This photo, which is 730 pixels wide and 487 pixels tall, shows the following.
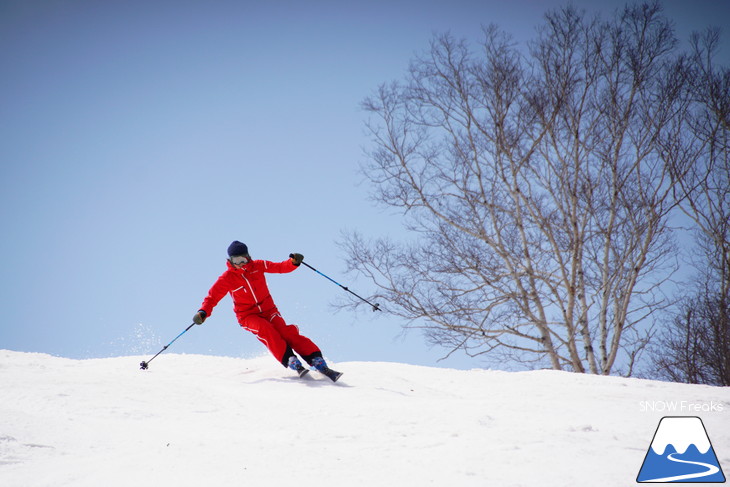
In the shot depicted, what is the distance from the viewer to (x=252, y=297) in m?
5.54

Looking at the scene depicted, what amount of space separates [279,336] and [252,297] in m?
0.57

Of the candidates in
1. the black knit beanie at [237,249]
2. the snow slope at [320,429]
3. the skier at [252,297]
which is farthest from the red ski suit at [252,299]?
the snow slope at [320,429]

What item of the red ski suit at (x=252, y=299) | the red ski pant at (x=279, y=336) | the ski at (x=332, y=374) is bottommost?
the ski at (x=332, y=374)

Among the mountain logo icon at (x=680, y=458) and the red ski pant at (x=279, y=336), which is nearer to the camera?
the mountain logo icon at (x=680, y=458)

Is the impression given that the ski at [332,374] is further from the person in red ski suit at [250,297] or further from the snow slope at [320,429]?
Result: the person in red ski suit at [250,297]

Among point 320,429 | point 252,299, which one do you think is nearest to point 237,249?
point 252,299

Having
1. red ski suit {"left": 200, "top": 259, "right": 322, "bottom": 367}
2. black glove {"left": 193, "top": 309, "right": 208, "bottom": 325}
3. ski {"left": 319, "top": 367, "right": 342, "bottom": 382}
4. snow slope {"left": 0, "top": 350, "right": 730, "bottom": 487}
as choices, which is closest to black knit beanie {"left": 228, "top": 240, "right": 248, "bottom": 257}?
red ski suit {"left": 200, "top": 259, "right": 322, "bottom": 367}

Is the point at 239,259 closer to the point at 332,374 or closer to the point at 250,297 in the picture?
the point at 250,297

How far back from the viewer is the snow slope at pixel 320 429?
2.34 m

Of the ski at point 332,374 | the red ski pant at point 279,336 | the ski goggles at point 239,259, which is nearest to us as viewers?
the ski at point 332,374

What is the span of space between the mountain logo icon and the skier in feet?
10.8

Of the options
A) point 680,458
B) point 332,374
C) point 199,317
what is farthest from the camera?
point 199,317

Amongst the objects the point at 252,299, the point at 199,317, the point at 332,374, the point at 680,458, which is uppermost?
the point at 252,299

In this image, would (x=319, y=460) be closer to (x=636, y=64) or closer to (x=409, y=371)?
(x=409, y=371)
